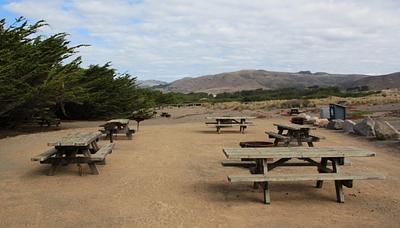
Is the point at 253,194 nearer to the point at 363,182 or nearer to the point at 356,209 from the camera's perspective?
the point at 356,209

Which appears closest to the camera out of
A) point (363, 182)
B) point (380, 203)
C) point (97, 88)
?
point (380, 203)

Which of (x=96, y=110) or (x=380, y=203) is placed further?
(x=96, y=110)

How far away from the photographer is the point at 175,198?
6.74 m

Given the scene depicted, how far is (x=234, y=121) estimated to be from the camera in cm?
1867

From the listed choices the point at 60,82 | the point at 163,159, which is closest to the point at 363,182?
the point at 163,159

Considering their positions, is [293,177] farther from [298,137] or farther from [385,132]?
[385,132]

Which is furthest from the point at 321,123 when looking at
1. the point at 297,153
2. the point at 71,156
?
the point at 297,153

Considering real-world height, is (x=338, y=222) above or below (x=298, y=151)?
below

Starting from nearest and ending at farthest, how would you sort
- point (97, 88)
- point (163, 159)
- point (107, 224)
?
1. point (107, 224)
2. point (163, 159)
3. point (97, 88)

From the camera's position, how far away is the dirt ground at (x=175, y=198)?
18.4 feet

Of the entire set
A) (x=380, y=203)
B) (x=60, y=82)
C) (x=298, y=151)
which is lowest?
(x=380, y=203)

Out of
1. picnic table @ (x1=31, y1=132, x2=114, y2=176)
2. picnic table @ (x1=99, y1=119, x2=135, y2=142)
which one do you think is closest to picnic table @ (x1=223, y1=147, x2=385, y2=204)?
picnic table @ (x1=31, y1=132, x2=114, y2=176)

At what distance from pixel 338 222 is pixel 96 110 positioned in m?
22.2

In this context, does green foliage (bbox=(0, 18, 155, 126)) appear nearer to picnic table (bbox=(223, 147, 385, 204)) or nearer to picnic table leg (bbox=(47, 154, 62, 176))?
picnic table leg (bbox=(47, 154, 62, 176))
